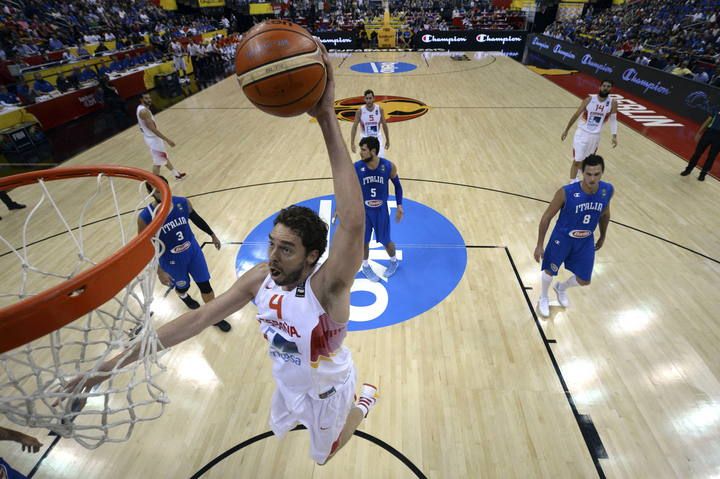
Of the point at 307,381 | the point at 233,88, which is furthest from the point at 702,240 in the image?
the point at 233,88

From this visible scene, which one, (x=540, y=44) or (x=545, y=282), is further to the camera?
(x=540, y=44)

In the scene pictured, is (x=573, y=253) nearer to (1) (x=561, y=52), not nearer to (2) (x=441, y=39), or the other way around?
(1) (x=561, y=52)

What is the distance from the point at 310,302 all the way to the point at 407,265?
11.1 ft

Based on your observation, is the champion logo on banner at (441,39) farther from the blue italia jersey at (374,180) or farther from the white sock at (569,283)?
the white sock at (569,283)

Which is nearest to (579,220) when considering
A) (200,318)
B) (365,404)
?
(365,404)

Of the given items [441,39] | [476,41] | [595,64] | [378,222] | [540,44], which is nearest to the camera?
[378,222]

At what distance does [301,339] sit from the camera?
183cm

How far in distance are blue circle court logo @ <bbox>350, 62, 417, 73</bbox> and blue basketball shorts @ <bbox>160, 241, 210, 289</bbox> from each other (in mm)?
15284

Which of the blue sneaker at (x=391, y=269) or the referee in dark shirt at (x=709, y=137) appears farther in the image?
the referee in dark shirt at (x=709, y=137)

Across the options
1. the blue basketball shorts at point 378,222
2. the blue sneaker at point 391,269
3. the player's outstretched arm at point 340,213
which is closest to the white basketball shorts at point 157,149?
the blue basketball shorts at point 378,222

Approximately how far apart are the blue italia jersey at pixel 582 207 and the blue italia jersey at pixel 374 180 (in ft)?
6.09

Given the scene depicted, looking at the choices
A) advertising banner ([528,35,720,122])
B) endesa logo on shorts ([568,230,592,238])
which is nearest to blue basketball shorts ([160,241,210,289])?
endesa logo on shorts ([568,230,592,238])

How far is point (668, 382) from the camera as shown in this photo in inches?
137

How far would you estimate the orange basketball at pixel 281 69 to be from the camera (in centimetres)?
149
